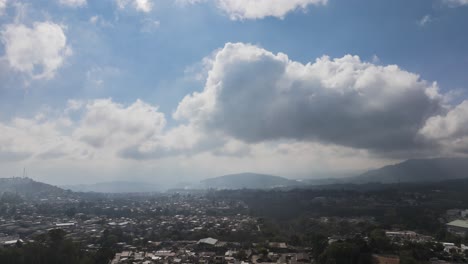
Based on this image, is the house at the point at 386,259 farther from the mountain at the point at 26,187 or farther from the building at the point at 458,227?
the mountain at the point at 26,187

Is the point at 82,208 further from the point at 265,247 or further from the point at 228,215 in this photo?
the point at 265,247

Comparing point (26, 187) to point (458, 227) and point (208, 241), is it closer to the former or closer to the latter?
point (208, 241)

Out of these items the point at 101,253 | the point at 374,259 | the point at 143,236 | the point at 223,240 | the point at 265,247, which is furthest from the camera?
the point at 143,236

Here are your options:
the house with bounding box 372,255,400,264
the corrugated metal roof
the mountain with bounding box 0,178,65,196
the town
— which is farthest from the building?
the mountain with bounding box 0,178,65,196

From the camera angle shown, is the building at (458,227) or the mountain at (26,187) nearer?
the building at (458,227)

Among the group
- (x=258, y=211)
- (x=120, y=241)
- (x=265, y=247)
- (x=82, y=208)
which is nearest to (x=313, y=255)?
(x=265, y=247)

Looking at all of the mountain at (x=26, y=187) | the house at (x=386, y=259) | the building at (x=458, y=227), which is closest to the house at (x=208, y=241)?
the house at (x=386, y=259)

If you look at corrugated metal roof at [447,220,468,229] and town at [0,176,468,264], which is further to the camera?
corrugated metal roof at [447,220,468,229]

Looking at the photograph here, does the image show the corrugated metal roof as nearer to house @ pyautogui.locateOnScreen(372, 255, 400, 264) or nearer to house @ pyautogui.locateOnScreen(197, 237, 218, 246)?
house @ pyautogui.locateOnScreen(372, 255, 400, 264)

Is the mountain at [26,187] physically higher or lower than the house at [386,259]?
higher
